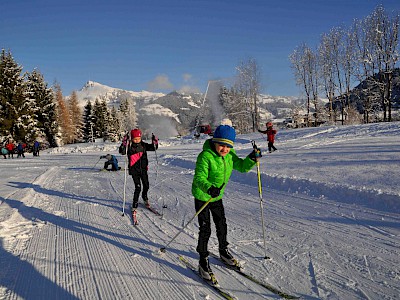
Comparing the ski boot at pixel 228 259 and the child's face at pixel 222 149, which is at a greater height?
the child's face at pixel 222 149

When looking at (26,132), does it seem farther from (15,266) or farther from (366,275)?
(366,275)

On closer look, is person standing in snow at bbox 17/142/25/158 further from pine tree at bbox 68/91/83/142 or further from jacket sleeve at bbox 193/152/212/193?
jacket sleeve at bbox 193/152/212/193

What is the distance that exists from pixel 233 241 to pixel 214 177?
1.78 m

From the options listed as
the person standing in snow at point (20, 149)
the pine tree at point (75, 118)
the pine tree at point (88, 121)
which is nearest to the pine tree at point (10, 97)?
the person standing in snow at point (20, 149)

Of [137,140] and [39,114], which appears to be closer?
[137,140]

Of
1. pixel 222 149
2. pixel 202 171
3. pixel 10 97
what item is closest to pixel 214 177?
pixel 202 171

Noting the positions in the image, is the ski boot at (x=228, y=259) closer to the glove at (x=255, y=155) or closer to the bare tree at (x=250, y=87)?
the glove at (x=255, y=155)

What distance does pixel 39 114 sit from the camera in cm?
4294

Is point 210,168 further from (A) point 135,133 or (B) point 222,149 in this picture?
(A) point 135,133

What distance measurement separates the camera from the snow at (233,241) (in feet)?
12.1

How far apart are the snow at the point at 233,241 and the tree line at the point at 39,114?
1638 centimetres

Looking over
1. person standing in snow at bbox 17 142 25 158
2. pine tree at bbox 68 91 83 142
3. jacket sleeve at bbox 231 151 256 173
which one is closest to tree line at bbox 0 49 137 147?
pine tree at bbox 68 91 83 142

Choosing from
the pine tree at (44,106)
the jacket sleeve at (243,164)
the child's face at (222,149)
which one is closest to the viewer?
the child's face at (222,149)

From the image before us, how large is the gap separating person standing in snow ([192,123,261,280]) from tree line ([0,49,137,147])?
64.7 feet
